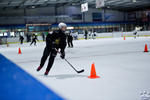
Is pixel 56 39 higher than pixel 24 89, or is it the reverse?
pixel 56 39

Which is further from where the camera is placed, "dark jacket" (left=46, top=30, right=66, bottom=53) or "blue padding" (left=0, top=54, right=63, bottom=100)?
"dark jacket" (left=46, top=30, right=66, bottom=53)

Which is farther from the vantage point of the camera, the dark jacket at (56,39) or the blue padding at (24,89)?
the dark jacket at (56,39)

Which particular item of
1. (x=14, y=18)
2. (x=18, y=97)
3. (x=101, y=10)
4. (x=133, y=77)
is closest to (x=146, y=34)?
(x=101, y=10)

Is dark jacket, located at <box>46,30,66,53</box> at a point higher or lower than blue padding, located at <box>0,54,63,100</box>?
higher

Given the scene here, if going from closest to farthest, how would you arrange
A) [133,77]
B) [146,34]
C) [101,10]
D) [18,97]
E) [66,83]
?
[18,97] < [66,83] < [133,77] < [146,34] < [101,10]

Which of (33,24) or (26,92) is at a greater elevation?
(33,24)

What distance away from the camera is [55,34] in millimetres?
4895

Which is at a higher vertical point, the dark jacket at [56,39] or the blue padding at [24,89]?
the dark jacket at [56,39]

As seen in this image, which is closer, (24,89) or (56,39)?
(24,89)

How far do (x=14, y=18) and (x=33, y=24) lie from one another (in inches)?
185

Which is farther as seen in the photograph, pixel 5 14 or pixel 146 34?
pixel 5 14

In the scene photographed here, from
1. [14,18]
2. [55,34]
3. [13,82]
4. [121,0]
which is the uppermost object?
[121,0]

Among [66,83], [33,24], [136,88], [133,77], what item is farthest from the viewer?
[33,24]

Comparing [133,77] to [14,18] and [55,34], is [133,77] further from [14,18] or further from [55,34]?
[14,18]
